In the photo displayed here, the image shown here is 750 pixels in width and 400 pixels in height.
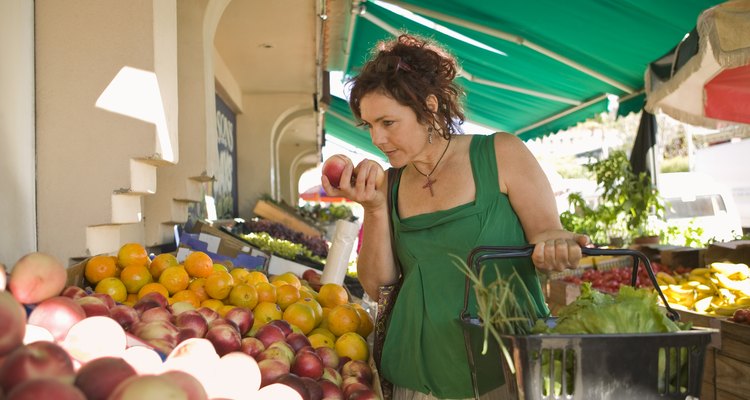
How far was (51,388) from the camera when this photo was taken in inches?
39.5

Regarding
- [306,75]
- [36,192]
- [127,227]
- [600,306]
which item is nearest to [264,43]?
[306,75]

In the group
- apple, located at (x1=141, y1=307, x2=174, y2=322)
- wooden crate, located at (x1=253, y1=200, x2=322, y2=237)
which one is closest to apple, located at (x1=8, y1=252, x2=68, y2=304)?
apple, located at (x1=141, y1=307, x2=174, y2=322)

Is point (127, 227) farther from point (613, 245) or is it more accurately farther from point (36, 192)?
point (613, 245)

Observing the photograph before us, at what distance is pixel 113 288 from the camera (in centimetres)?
266

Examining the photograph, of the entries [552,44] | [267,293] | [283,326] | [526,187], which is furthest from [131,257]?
[552,44]

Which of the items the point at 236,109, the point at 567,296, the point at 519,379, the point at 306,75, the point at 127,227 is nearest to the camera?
the point at 519,379

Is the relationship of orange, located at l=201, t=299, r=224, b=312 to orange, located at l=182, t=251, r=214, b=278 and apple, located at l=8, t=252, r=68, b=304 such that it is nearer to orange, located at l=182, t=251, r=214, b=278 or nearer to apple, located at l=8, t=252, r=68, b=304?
orange, located at l=182, t=251, r=214, b=278

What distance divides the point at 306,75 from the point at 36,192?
22.4 ft

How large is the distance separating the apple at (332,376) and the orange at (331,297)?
873mm

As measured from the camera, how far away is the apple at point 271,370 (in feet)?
6.09

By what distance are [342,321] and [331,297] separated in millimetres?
440

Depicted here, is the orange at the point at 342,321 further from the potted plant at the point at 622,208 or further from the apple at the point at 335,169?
the potted plant at the point at 622,208

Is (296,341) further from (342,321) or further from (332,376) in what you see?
(342,321)

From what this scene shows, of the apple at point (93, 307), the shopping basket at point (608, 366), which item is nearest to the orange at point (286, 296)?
the apple at point (93, 307)
